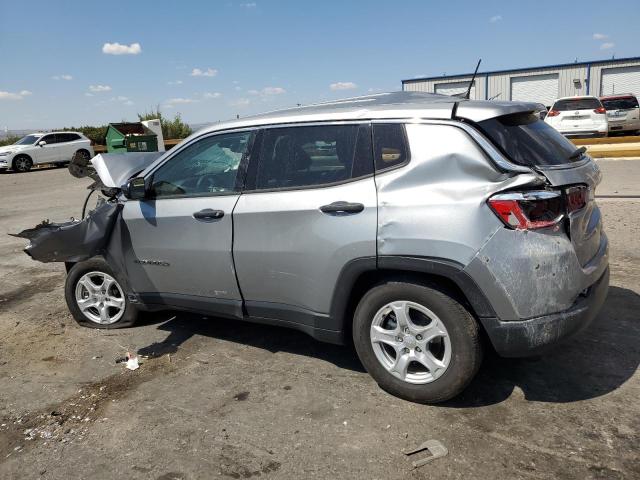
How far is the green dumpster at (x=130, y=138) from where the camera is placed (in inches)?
810

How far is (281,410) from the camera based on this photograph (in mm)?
3293

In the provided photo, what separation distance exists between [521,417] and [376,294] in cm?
108

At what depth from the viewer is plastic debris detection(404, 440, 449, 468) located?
2.71 m

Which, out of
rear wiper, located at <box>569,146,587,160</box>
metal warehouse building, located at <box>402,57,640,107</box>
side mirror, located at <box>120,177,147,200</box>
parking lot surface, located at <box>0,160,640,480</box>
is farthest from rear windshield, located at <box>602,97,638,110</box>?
side mirror, located at <box>120,177,147,200</box>

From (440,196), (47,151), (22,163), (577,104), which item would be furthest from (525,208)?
(47,151)

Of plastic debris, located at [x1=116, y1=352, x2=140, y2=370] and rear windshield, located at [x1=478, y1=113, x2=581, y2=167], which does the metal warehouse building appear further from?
plastic debris, located at [x1=116, y1=352, x2=140, y2=370]

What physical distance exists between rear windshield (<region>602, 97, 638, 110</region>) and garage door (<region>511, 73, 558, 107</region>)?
17.2m

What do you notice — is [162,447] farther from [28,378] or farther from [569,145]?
[569,145]

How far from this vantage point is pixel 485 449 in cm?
279

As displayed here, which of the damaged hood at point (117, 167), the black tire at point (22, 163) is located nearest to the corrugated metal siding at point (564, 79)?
the black tire at point (22, 163)

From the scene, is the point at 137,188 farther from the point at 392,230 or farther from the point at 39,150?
the point at 39,150

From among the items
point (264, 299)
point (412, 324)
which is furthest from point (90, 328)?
point (412, 324)

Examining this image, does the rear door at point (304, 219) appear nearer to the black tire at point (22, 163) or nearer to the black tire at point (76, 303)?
the black tire at point (76, 303)

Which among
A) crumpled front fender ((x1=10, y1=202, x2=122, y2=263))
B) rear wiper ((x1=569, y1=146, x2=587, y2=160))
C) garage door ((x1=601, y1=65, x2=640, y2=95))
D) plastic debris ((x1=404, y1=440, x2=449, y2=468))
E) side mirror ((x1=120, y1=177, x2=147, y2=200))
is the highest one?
garage door ((x1=601, y1=65, x2=640, y2=95))
